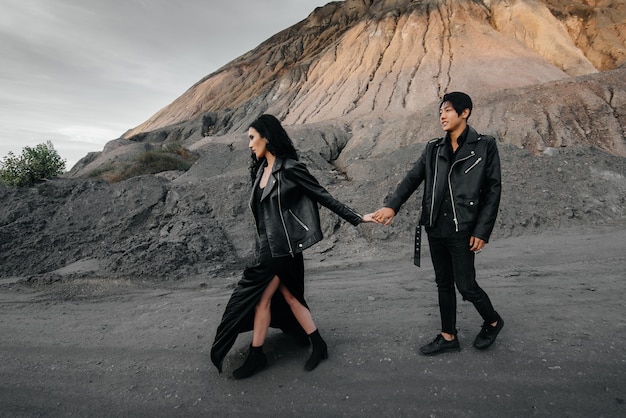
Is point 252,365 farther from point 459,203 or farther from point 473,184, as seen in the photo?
point 473,184

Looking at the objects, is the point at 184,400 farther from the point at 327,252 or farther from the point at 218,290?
the point at 327,252

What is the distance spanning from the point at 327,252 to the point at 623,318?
4857mm

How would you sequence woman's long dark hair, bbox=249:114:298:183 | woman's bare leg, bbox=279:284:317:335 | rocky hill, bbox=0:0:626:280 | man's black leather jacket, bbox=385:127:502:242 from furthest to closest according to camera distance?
rocky hill, bbox=0:0:626:280 < woman's bare leg, bbox=279:284:317:335 < woman's long dark hair, bbox=249:114:298:183 < man's black leather jacket, bbox=385:127:502:242

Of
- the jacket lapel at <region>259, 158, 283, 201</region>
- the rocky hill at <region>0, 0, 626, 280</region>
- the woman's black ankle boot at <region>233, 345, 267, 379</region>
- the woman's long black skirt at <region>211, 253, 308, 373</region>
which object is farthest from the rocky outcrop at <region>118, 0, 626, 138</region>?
the woman's black ankle boot at <region>233, 345, 267, 379</region>

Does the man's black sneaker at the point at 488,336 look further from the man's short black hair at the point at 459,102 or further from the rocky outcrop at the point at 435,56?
the rocky outcrop at the point at 435,56

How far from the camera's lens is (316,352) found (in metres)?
3.24

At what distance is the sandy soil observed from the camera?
2764 millimetres

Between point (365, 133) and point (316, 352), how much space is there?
1958 cm

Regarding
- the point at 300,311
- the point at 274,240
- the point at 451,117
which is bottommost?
the point at 300,311

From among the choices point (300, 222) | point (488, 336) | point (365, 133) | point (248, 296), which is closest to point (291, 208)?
point (300, 222)

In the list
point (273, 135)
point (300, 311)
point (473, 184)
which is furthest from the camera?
point (300, 311)

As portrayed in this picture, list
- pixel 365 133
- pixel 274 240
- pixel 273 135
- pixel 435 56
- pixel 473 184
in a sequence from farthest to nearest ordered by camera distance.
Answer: pixel 435 56 < pixel 365 133 < pixel 273 135 < pixel 274 240 < pixel 473 184

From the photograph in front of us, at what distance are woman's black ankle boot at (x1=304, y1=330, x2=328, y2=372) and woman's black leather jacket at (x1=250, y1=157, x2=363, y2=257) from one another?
727 millimetres

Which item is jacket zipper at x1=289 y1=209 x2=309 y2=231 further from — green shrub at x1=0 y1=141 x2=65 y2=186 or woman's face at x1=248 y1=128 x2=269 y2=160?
green shrub at x1=0 y1=141 x2=65 y2=186
